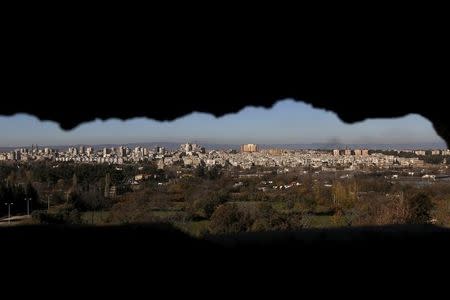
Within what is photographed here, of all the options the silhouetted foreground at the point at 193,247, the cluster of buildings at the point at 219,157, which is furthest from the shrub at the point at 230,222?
the cluster of buildings at the point at 219,157

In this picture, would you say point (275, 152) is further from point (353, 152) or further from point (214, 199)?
point (214, 199)

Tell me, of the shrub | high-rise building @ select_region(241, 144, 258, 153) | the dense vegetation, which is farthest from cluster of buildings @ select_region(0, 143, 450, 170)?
the shrub

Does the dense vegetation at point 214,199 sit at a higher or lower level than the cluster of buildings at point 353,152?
lower

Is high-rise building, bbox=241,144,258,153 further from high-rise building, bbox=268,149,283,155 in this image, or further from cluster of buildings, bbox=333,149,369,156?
cluster of buildings, bbox=333,149,369,156

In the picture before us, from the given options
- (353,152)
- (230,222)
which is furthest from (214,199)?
(353,152)

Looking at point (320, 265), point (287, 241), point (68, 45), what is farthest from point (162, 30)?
point (287, 241)

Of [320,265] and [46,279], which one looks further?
[320,265]

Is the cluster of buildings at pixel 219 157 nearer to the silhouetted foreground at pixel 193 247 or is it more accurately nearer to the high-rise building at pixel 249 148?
the high-rise building at pixel 249 148

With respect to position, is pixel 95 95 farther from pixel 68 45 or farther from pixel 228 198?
pixel 228 198
